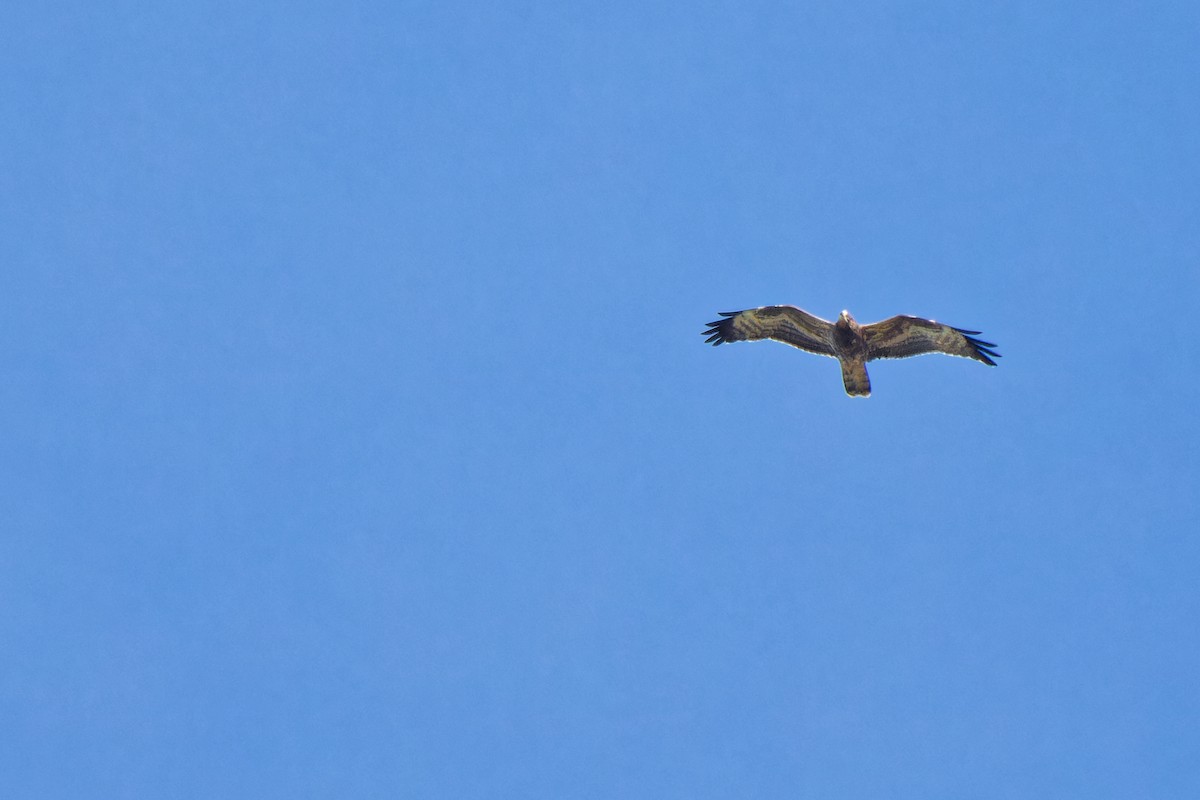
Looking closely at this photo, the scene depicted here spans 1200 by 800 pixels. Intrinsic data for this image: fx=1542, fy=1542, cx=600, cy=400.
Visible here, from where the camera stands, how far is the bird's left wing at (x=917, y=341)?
25.9 m

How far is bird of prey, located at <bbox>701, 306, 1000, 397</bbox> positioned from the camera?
2589cm

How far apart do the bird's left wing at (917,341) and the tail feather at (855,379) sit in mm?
255

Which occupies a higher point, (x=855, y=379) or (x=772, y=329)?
(x=772, y=329)

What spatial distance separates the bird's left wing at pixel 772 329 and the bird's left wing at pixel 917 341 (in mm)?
787

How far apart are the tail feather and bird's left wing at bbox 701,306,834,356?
0.42 metres

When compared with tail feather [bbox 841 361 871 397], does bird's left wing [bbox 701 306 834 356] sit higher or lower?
higher

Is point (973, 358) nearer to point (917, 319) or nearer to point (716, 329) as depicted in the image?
point (917, 319)

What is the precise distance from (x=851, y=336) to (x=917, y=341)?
4.26 ft

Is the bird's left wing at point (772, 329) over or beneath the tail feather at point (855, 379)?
over

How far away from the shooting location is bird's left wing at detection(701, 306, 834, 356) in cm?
2647

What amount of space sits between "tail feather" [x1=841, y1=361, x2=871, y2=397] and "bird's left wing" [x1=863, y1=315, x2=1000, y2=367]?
255 mm

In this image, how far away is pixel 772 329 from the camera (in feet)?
88.3

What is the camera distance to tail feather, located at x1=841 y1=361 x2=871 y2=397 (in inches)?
1036

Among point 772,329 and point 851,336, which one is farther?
point 772,329
